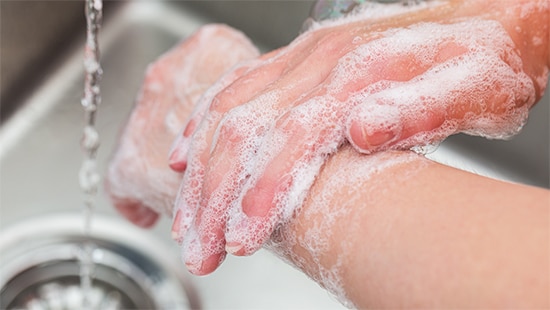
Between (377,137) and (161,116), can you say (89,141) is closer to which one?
(161,116)

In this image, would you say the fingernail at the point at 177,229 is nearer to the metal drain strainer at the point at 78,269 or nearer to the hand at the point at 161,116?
the hand at the point at 161,116

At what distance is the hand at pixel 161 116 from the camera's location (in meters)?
0.71

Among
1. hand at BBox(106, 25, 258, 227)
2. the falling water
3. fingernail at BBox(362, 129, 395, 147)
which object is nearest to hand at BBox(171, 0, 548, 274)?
fingernail at BBox(362, 129, 395, 147)

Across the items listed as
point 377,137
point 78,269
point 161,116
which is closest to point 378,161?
point 377,137

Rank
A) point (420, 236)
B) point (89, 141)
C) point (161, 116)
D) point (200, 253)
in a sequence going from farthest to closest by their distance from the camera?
1. point (89, 141)
2. point (161, 116)
3. point (200, 253)
4. point (420, 236)

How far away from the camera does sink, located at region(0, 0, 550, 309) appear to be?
0.87 m

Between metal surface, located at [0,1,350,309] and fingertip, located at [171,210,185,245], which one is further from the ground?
fingertip, located at [171,210,185,245]

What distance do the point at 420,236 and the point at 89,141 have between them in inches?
23.7

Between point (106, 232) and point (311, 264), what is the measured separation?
1.51 feet

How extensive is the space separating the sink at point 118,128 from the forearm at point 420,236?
34cm

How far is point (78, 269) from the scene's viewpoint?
852 mm

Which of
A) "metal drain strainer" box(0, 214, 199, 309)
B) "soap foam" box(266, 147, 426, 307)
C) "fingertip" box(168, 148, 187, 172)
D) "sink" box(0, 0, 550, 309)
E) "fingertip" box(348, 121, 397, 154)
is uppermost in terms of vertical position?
"fingertip" box(348, 121, 397, 154)

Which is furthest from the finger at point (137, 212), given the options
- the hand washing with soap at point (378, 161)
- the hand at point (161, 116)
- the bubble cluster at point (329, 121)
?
the bubble cluster at point (329, 121)

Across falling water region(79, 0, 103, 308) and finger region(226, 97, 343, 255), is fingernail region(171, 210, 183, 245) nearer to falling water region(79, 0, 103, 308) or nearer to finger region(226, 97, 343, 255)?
finger region(226, 97, 343, 255)
